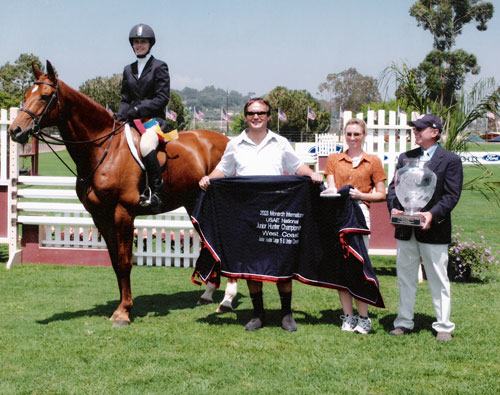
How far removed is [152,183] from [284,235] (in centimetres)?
170

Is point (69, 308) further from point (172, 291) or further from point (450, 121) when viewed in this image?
point (450, 121)

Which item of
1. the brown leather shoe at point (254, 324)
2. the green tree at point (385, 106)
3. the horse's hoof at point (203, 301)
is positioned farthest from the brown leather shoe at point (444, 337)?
the green tree at point (385, 106)

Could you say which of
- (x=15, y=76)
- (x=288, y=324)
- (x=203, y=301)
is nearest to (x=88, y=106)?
(x=203, y=301)

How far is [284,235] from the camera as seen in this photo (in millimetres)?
6559


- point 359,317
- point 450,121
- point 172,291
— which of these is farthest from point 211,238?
point 450,121

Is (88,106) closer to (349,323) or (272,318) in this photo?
(272,318)

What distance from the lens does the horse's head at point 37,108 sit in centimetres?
653

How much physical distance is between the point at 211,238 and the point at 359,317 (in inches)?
67.3

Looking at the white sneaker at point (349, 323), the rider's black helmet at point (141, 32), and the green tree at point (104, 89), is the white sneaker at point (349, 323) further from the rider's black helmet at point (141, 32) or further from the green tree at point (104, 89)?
the green tree at point (104, 89)

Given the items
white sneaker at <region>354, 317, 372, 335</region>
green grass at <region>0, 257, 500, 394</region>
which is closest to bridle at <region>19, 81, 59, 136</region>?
green grass at <region>0, 257, 500, 394</region>

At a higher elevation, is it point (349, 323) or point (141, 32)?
point (141, 32)

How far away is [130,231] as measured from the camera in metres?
7.17

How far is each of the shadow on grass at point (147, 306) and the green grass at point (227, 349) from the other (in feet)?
0.04

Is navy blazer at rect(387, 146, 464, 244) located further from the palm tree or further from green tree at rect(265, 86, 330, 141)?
green tree at rect(265, 86, 330, 141)
